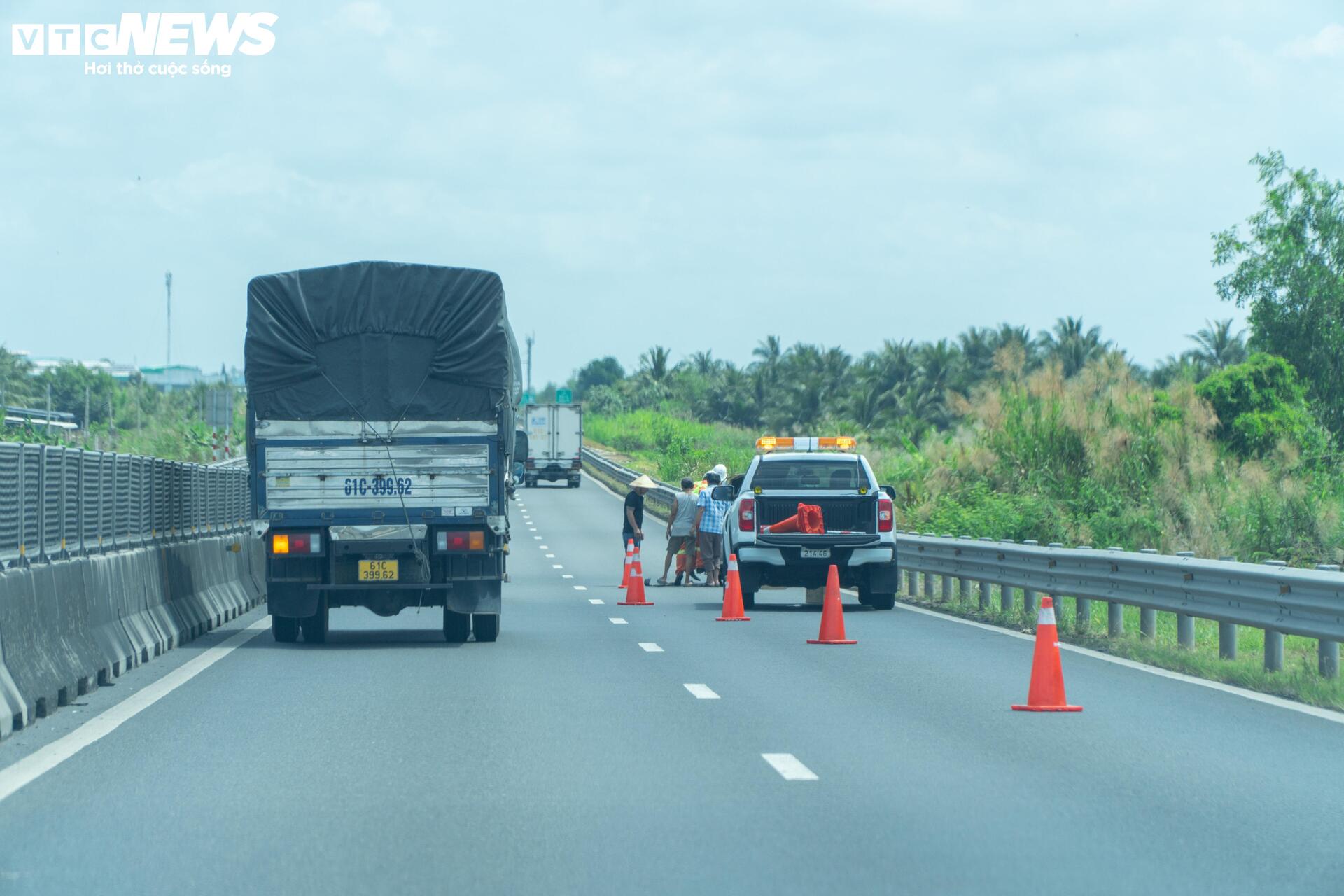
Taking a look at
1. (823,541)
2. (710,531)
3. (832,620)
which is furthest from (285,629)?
(710,531)

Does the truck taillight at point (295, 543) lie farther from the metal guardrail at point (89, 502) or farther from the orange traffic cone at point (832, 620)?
the orange traffic cone at point (832, 620)

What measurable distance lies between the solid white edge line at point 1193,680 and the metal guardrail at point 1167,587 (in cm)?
49

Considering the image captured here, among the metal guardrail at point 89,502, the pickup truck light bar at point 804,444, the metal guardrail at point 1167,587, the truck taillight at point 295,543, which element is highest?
the pickup truck light bar at point 804,444

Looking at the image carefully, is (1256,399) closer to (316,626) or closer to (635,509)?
(635,509)

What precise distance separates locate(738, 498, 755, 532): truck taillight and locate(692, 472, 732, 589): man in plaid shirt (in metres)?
4.96

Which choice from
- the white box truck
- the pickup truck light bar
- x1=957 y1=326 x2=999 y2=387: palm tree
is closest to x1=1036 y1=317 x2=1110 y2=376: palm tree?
x1=957 y1=326 x2=999 y2=387: palm tree

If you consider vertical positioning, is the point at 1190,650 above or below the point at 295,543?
below

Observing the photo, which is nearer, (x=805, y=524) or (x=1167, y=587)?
(x=1167, y=587)

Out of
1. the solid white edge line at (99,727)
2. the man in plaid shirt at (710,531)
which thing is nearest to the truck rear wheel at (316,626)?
the solid white edge line at (99,727)

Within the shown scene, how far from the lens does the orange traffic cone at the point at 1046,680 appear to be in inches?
472

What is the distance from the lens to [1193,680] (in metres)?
14.0

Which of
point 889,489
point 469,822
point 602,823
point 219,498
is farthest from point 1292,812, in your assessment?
point 219,498

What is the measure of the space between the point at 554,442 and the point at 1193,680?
187 ft

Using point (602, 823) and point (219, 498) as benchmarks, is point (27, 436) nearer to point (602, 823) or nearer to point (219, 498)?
point (219, 498)
